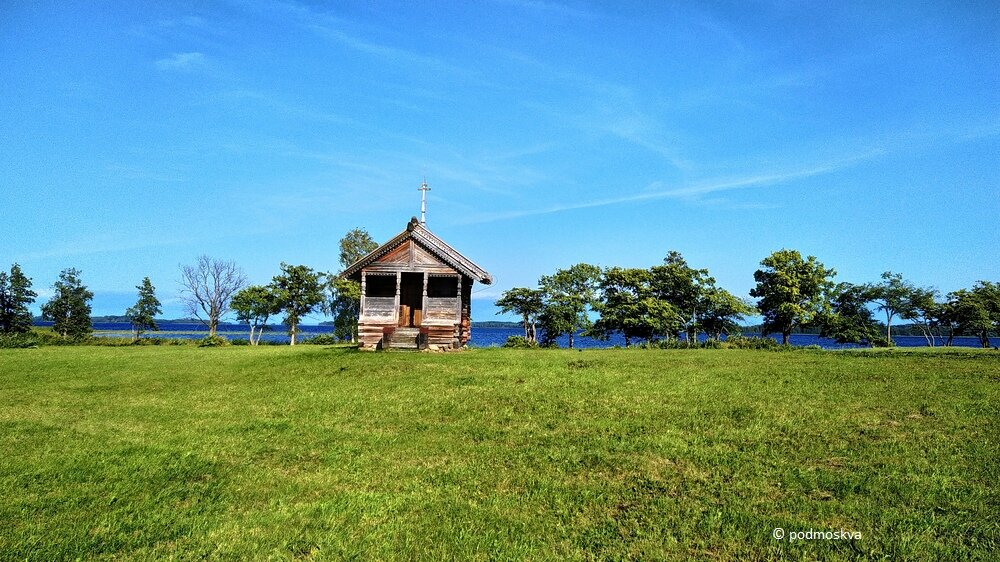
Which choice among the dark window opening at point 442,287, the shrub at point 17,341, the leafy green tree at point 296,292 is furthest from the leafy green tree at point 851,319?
the shrub at point 17,341

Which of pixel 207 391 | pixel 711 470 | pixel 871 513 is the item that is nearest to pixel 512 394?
A: pixel 711 470

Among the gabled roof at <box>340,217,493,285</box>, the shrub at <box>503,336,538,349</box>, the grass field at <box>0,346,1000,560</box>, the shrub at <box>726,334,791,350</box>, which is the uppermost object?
the gabled roof at <box>340,217,493,285</box>

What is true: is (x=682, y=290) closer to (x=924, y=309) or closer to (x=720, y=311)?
(x=720, y=311)

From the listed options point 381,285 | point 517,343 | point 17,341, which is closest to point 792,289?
point 517,343

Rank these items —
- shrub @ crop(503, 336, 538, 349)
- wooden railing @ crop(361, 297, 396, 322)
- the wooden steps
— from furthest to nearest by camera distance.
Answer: shrub @ crop(503, 336, 538, 349), wooden railing @ crop(361, 297, 396, 322), the wooden steps

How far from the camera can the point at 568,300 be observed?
48750 mm

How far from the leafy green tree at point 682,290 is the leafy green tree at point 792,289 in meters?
5.76

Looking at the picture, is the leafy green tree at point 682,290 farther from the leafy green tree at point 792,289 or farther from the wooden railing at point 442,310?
the wooden railing at point 442,310

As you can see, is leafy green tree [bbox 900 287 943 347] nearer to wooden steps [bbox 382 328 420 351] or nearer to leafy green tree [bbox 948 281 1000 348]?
leafy green tree [bbox 948 281 1000 348]

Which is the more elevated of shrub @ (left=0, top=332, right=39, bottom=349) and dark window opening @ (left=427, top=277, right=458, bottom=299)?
dark window opening @ (left=427, top=277, right=458, bottom=299)

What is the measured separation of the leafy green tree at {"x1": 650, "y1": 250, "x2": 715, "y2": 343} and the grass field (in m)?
32.6

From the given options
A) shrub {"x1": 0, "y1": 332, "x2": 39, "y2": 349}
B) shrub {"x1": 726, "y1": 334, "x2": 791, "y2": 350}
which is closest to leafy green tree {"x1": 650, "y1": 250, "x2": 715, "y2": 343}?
shrub {"x1": 726, "y1": 334, "x2": 791, "y2": 350}

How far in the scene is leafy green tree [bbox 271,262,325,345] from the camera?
52125 mm

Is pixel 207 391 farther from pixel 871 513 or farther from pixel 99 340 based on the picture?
pixel 99 340
